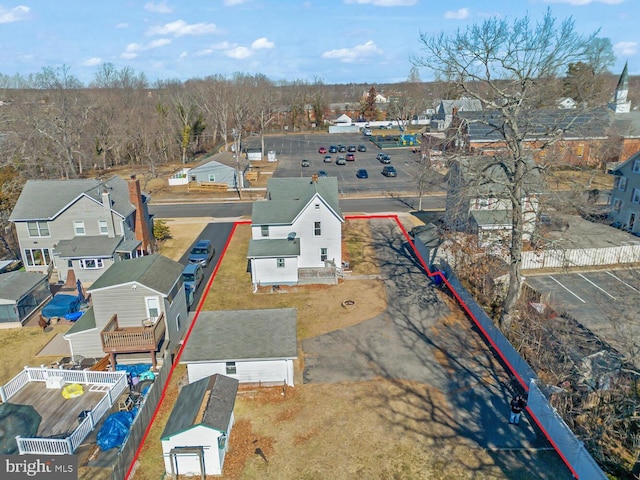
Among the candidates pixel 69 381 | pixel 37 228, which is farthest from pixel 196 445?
pixel 37 228

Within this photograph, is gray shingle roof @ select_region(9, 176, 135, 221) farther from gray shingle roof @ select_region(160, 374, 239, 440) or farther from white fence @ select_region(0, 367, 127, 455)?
gray shingle roof @ select_region(160, 374, 239, 440)

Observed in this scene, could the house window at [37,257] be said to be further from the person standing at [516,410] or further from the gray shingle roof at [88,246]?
the person standing at [516,410]

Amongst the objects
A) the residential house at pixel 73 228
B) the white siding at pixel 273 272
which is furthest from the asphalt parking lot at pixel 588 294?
the residential house at pixel 73 228

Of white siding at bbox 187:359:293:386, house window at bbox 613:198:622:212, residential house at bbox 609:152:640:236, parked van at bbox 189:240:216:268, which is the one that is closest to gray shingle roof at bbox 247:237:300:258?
parked van at bbox 189:240:216:268

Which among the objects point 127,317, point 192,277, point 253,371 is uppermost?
point 127,317

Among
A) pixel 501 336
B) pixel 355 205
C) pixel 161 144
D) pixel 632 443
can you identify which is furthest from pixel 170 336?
pixel 161 144

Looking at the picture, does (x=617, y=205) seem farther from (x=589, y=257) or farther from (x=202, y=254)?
(x=202, y=254)

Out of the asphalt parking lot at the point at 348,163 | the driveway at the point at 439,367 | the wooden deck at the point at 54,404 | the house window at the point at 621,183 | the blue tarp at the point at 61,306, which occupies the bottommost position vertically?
the wooden deck at the point at 54,404
